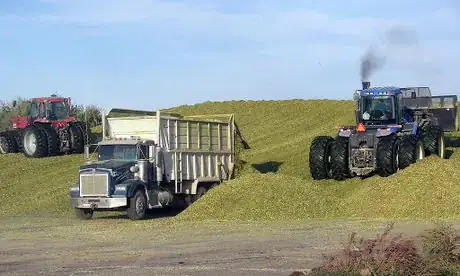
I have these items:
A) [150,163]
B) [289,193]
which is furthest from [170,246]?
[150,163]

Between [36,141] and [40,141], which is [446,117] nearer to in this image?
[40,141]

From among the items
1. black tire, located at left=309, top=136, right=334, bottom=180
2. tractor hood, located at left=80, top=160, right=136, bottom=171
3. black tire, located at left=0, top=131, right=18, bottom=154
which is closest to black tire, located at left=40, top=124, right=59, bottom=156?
black tire, located at left=0, top=131, right=18, bottom=154

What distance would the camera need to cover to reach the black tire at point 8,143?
39719 mm

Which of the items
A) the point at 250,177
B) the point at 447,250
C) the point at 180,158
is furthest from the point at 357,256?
the point at 180,158

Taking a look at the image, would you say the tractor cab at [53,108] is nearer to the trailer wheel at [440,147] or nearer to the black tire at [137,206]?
the black tire at [137,206]

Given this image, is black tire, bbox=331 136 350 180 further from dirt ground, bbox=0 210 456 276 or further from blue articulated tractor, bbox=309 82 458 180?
dirt ground, bbox=0 210 456 276

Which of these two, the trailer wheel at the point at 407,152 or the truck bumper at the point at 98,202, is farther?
the trailer wheel at the point at 407,152

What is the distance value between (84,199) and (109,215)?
2236 mm

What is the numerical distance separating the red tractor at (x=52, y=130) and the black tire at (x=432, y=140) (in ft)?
50.2

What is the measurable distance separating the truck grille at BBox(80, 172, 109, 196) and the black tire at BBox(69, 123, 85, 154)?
44.4 ft

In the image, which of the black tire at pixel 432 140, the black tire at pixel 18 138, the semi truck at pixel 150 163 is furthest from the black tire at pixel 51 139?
the black tire at pixel 432 140

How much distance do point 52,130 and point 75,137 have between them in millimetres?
1030

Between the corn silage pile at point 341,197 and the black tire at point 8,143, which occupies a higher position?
the black tire at point 8,143

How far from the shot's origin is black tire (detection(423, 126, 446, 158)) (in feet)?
88.9
